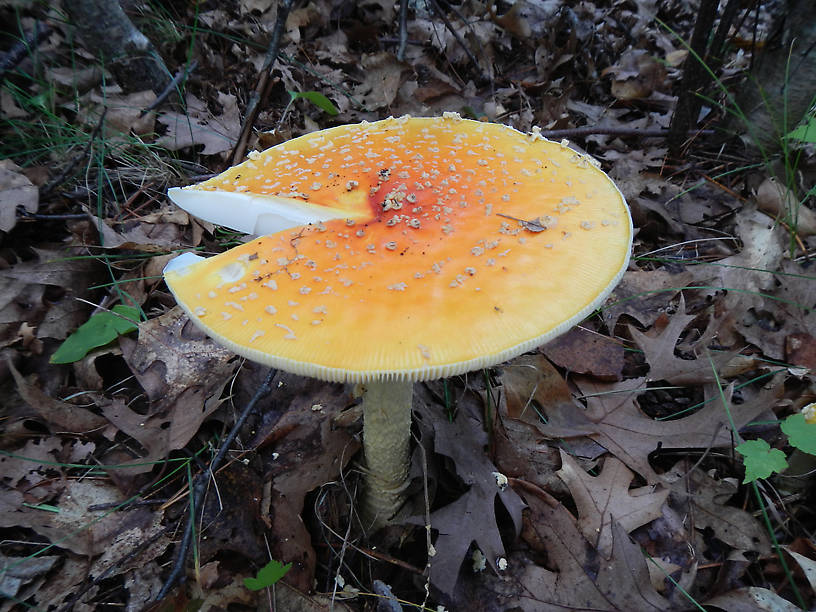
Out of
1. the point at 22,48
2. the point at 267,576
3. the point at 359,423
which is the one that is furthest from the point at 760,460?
the point at 22,48

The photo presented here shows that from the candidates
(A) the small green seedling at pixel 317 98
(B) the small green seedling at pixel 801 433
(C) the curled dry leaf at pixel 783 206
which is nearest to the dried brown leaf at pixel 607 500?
(B) the small green seedling at pixel 801 433

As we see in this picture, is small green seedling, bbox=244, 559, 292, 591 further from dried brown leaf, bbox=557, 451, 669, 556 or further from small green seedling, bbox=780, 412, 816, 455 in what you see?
small green seedling, bbox=780, 412, 816, 455

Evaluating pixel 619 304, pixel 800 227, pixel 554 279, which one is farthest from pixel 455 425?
pixel 800 227

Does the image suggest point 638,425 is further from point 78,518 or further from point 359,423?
point 78,518

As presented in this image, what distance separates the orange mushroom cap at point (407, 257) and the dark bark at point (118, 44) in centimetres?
226

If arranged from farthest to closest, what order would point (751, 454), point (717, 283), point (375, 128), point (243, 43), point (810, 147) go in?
point (243, 43) < point (810, 147) < point (717, 283) < point (375, 128) < point (751, 454)

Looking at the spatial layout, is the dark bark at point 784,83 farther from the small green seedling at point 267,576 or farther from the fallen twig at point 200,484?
the small green seedling at point 267,576

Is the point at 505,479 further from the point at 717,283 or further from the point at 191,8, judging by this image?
the point at 191,8

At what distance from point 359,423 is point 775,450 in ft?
5.98

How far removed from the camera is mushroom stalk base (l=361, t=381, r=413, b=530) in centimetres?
190

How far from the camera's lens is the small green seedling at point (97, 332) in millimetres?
2398

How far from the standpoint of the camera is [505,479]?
2.10m

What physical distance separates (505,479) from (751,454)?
0.97m

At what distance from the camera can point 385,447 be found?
211cm
